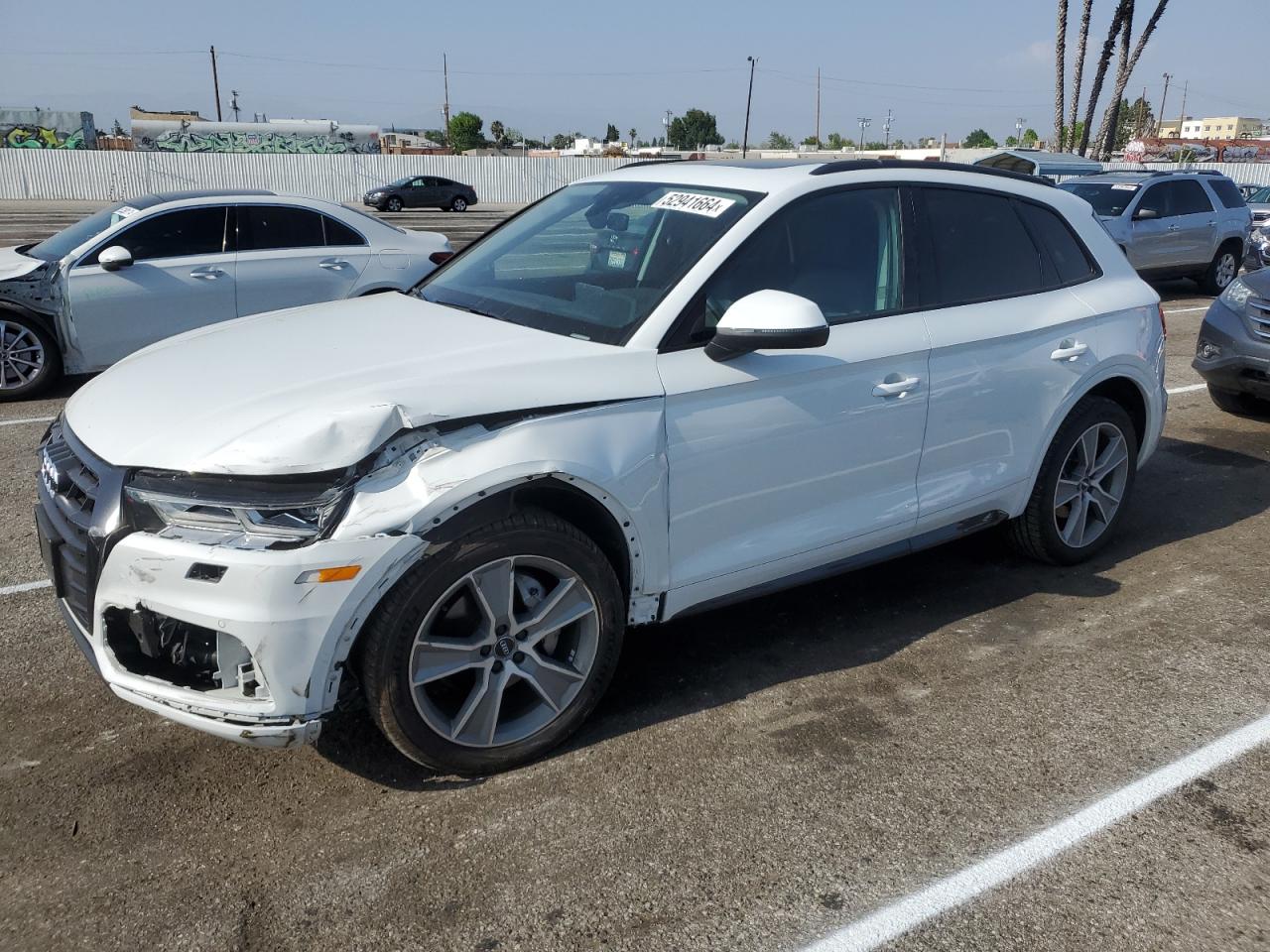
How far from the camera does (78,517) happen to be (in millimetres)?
2922

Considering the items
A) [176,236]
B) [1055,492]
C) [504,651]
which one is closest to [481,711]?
[504,651]

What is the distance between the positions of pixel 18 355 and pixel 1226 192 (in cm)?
1641

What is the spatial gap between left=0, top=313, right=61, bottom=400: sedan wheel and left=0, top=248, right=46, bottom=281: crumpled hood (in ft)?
1.02

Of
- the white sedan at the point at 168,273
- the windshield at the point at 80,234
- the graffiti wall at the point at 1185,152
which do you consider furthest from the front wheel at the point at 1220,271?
the graffiti wall at the point at 1185,152

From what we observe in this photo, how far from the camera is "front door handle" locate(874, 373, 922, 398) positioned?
3.80 m

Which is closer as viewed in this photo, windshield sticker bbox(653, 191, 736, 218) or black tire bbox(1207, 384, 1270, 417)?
windshield sticker bbox(653, 191, 736, 218)

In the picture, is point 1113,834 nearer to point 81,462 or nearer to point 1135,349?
point 1135,349

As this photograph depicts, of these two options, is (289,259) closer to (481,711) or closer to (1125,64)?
(481,711)

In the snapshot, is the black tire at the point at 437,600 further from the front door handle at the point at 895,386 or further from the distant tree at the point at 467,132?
the distant tree at the point at 467,132

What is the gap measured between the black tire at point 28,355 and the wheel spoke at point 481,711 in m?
6.70

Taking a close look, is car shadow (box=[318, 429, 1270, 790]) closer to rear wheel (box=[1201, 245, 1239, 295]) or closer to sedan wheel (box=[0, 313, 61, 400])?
sedan wheel (box=[0, 313, 61, 400])

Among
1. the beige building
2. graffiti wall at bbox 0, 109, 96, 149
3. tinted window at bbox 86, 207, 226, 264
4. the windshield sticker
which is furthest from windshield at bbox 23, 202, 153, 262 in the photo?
the beige building

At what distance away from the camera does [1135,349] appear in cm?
485

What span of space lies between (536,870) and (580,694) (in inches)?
26.0
